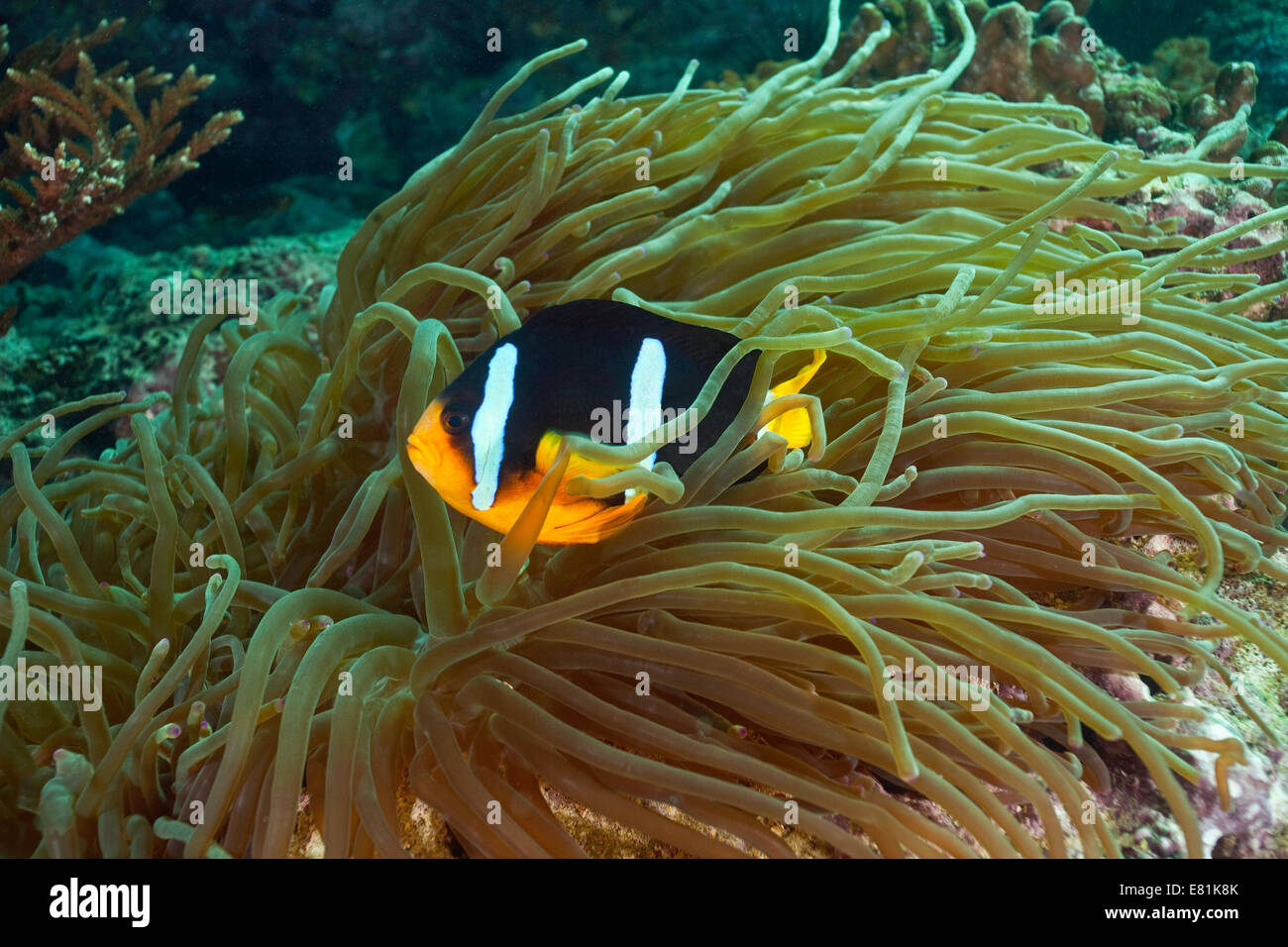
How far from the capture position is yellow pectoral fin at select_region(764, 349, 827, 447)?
121 cm

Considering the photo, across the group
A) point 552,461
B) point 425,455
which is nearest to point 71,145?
point 425,455

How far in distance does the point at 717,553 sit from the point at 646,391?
236 millimetres

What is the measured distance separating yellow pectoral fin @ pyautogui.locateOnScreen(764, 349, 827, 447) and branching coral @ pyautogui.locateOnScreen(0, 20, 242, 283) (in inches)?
132

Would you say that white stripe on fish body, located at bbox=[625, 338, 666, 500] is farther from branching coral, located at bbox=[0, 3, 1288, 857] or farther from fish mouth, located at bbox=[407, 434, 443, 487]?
fish mouth, located at bbox=[407, 434, 443, 487]

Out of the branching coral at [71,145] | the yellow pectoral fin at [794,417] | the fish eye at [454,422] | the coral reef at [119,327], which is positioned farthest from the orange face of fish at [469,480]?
the branching coral at [71,145]

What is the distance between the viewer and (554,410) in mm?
1048

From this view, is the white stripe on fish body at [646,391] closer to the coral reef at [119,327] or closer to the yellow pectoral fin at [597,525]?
the yellow pectoral fin at [597,525]

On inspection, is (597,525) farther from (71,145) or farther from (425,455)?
(71,145)

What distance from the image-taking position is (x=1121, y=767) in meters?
1.37

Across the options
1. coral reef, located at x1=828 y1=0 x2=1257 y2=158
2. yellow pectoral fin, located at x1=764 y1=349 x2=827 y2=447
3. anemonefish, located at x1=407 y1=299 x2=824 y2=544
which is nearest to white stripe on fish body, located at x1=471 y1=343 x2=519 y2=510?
anemonefish, located at x1=407 y1=299 x2=824 y2=544

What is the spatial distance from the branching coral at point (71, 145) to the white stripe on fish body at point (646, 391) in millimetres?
3311
